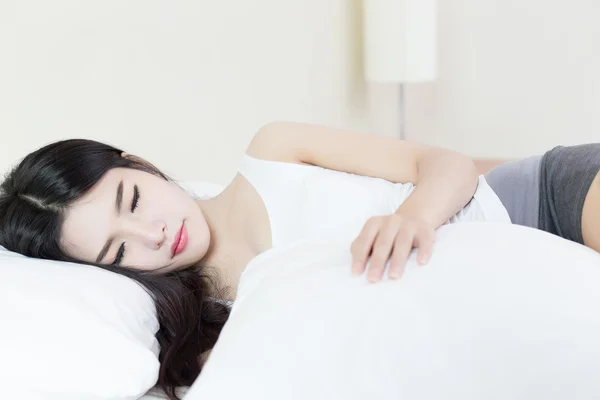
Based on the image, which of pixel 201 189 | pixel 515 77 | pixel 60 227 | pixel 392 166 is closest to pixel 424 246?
pixel 392 166

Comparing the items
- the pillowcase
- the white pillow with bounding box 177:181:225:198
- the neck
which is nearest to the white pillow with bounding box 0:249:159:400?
the pillowcase

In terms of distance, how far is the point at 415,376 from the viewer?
759 millimetres

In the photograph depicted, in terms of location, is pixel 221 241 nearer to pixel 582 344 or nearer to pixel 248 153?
pixel 248 153

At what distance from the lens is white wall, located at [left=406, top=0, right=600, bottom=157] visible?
3.29m

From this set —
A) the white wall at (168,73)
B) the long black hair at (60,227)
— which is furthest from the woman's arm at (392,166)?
the white wall at (168,73)

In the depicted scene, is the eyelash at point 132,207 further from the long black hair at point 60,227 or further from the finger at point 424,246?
the finger at point 424,246

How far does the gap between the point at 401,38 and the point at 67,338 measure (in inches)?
93.4

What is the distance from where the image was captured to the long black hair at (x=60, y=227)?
A: 4.27 ft

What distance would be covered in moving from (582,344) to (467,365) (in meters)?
0.13

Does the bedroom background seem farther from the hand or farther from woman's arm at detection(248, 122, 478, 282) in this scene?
the hand

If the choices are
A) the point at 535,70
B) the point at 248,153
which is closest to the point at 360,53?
the point at 535,70

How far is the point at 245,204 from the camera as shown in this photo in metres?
1.53

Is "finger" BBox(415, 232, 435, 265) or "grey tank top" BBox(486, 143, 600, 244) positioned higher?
"finger" BBox(415, 232, 435, 265)

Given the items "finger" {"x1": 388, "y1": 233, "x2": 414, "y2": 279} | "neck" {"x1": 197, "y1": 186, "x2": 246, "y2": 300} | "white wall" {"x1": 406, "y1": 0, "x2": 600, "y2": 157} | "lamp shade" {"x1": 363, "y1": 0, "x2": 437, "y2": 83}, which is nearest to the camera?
"finger" {"x1": 388, "y1": 233, "x2": 414, "y2": 279}
